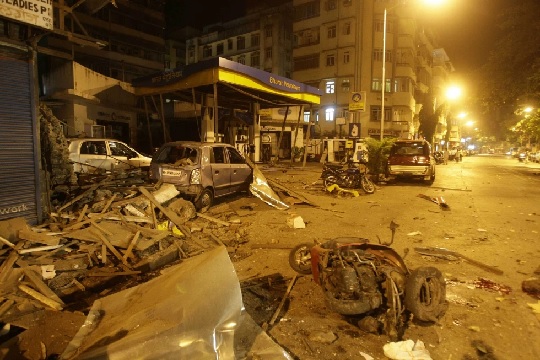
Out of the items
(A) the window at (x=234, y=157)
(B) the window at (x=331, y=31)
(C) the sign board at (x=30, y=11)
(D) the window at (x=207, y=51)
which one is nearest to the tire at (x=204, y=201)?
(A) the window at (x=234, y=157)

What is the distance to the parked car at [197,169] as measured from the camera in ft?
27.5

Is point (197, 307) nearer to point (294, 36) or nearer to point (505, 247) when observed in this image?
point (505, 247)

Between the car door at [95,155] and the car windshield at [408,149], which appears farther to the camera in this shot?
the car windshield at [408,149]

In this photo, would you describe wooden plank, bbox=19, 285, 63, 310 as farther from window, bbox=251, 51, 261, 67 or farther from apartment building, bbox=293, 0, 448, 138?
window, bbox=251, 51, 261, 67

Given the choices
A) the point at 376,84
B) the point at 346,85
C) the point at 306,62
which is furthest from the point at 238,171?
the point at 306,62

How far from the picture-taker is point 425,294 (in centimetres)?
377

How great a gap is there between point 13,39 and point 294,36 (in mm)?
43512

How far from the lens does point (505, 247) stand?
664 cm

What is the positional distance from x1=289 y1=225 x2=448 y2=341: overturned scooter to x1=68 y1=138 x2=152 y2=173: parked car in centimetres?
938

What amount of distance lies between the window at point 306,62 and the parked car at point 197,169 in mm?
36758

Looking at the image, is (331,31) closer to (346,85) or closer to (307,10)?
(307,10)

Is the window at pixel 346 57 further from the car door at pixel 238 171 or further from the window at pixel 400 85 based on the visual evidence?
the car door at pixel 238 171

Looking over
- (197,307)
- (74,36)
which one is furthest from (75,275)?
(74,36)

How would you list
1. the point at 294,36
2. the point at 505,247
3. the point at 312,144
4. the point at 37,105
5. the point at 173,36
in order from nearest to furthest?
1. the point at 37,105
2. the point at 505,247
3. the point at 312,144
4. the point at 294,36
5. the point at 173,36
